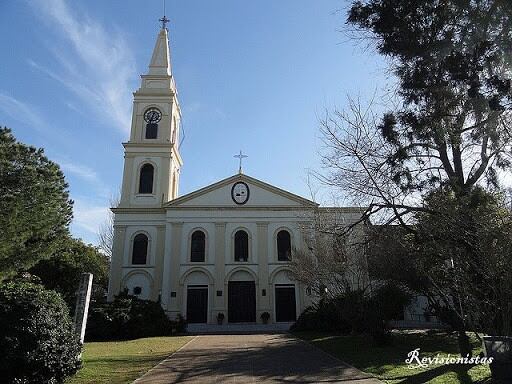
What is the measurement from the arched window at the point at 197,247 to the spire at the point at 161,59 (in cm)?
1424

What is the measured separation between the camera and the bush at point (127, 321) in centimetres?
1992

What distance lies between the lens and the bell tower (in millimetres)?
33031

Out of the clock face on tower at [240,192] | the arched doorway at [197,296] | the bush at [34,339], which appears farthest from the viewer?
the clock face on tower at [240,192]

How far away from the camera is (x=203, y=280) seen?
31.1 m

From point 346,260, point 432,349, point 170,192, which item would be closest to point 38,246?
point 346,260

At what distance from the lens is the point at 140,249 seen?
31.9 meters

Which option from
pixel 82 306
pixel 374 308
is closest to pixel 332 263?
pixel 374 308

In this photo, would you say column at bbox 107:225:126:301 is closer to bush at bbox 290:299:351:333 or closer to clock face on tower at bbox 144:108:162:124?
clock face on tower at bbox 144:108:162:124

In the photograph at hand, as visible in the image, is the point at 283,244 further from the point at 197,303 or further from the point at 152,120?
the point at 152,120

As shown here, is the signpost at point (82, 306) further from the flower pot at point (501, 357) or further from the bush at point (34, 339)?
the flower pot at point (501, 357)

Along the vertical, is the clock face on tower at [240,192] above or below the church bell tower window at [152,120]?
below

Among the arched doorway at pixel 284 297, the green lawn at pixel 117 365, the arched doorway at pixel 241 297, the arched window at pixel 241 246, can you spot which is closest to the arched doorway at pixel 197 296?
the arched doorway at pixel 241 297

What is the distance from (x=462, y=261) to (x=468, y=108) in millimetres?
3104

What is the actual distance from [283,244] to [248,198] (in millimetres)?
4420
